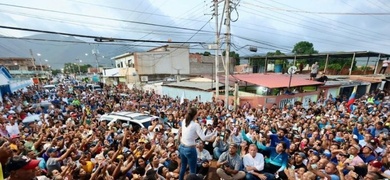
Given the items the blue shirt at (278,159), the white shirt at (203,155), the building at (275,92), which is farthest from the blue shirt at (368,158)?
the building at (275,92)

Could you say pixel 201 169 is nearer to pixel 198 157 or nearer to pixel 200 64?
pixel 198 157

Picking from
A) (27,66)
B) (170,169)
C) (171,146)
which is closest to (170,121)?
(171,146)

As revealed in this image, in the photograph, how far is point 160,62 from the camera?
30578 millimetres

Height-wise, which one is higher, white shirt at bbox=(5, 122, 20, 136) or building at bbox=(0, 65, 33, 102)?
building at bbox=(0, 65, 33, 102)

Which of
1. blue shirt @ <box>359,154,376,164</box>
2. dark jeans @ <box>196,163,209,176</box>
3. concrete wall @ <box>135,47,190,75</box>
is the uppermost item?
concrete wall @ <box>135,47,190,75</box>

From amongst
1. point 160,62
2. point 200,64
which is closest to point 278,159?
point 160,62

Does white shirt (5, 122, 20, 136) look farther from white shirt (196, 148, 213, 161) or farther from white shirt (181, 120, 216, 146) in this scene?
white shirt (181, 120, 216, 146)

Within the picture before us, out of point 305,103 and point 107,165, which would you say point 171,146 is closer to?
point 107,165

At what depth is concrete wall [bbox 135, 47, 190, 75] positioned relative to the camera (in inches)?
1196

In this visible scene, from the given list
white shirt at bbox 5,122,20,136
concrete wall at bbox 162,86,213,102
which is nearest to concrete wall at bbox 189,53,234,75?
concrete wall at bbox 162,86,213,102

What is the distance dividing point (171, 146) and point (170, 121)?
4.37 metres

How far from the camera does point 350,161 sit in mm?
4480

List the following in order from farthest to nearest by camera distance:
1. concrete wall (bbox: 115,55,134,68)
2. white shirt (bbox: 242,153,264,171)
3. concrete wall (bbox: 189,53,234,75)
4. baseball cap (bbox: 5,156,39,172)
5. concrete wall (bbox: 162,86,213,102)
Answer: concrete wall (bbox: 189,53,234,75), concrete wall (bbox: 115,55,134,68), concrete wall (bbox: 162,86,213,102), white shirt (bbox: 242,153,264,171), baseball cap (bbox: 5,156,39,172)

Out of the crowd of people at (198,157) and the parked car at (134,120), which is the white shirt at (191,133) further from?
the parked car at (134,120)
